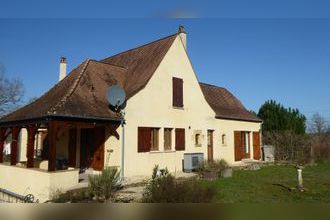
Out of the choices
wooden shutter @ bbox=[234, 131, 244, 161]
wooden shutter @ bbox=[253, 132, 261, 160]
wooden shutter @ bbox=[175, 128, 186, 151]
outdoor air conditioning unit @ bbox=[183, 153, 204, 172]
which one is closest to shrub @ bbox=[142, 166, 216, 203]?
outdoor air conditioning unit @ bbox=[183, 153, 204, 172]

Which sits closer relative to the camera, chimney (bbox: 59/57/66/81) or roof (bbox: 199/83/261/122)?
chimney (bbox: 59/57/66/81)

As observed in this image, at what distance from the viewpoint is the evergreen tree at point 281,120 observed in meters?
28.5

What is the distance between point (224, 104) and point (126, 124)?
11418 millimetres

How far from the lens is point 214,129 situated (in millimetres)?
21016

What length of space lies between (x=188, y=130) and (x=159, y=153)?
3056 millimetres

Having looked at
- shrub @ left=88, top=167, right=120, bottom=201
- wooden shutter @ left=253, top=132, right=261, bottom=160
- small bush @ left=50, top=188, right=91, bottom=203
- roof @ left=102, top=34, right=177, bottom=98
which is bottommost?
small bush @ left=50, top=188, right=91, bottom=203

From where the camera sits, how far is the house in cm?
1284

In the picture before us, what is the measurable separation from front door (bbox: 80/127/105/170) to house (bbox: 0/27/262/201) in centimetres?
5

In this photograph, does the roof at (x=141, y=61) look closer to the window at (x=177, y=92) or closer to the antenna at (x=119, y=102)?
the antenna at (x=119, y=102)

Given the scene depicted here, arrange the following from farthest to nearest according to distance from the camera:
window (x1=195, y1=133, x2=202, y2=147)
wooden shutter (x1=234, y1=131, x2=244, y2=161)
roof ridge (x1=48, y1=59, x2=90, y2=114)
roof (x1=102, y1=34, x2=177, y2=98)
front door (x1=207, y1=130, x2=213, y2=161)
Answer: wooden shutter (x1=234, y1=131, x2=244, y2=161) < front door (x1=207, y1=130, x2=213, y2=161) < window (x1=195, y1=133, x2=202, y2=147) < roof (x1=102, y1=34, x2=177, y2=98) < roof ridge (x1=48, y1=59, x2=90, y2=114)

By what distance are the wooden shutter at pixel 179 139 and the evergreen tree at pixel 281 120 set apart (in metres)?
13.3

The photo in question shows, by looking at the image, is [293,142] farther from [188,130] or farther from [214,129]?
[188,130]

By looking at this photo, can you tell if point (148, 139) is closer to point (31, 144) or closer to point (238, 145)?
point (31, 144)

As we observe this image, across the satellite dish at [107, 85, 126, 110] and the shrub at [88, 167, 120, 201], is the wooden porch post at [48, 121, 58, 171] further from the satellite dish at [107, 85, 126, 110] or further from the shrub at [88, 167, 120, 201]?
the satellite dish at [107, 85, 126, 110]
